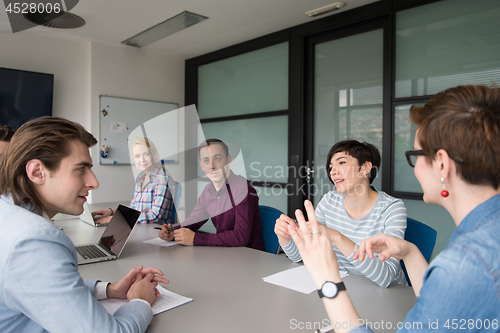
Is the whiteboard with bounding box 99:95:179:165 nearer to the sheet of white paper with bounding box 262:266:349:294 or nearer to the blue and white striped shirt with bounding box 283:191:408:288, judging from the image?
the blue and white striped shirt with bounding box 283:191:408:288

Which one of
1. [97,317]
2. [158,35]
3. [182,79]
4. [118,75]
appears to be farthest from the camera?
[182,79]

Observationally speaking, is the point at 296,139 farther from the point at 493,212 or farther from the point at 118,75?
the point at 493,212

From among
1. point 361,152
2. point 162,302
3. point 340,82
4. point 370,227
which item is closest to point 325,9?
point 340,82

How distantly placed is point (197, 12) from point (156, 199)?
2067mm

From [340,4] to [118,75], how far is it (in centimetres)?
302

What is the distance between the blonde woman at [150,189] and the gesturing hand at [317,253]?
6.33 feet

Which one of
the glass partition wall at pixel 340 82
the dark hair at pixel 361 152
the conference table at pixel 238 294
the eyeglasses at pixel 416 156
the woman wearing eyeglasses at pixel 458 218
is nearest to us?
the woman wearing eyeglasses at pixel 458 218

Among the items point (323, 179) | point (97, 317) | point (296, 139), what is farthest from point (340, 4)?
point (97, 317)

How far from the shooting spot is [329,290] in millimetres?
854

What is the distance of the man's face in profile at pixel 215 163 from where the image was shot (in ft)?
7.36

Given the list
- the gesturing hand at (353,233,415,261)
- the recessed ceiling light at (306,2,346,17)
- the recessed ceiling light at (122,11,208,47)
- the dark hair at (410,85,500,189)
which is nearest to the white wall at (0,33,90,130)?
the recessed ceiling light at (122,11,208,47)

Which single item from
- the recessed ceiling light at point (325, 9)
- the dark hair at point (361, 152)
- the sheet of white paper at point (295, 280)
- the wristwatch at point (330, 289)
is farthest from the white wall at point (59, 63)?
the wristwatch at point (330, 289)

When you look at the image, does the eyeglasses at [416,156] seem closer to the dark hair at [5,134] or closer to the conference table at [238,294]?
the conference table at [238,294]

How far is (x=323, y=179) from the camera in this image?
3.82 m
